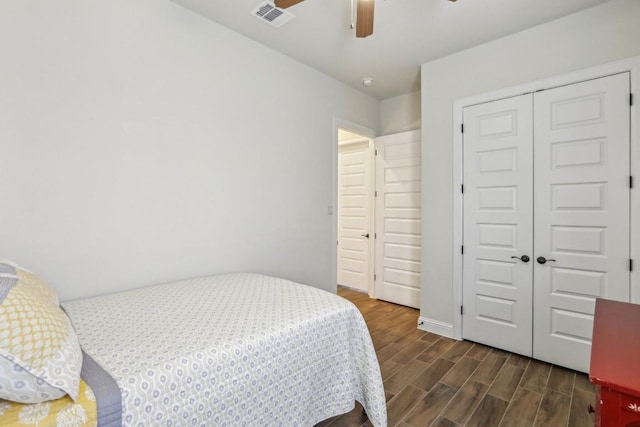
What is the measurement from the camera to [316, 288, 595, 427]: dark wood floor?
187 cm

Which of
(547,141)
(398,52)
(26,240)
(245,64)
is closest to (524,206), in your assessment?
(547,141)

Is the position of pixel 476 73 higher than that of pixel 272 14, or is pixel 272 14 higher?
pixel 272 14

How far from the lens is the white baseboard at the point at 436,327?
308 cm

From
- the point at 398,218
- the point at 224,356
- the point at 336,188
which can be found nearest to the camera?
the point at 224,356

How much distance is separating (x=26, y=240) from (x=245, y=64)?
2.08 metres

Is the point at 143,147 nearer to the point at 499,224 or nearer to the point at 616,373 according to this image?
the point at 616,373

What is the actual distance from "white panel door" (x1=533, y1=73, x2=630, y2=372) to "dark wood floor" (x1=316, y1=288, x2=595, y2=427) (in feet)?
1.08

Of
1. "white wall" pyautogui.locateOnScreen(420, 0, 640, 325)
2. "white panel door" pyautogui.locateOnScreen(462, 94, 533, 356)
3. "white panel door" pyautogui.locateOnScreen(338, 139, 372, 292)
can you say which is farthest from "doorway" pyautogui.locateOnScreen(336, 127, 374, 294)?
"white panel door" pyautogui.locateOnScreen(462, 94, 533, 356)

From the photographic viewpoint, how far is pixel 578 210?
2.39 metres

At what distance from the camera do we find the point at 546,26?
251cm

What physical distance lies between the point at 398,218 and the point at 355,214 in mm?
828

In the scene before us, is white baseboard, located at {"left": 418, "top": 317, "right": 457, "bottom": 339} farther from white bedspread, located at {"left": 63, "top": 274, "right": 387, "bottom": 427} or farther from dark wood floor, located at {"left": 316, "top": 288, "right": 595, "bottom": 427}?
white bedspread, located at {"left": 63, "top": 274, "right": 387, "bottom": 427}

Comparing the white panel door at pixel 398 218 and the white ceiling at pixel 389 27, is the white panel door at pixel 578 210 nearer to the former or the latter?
the white ceiling at pixel 389 27

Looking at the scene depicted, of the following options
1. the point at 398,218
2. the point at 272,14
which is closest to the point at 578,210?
the point at 398,218
